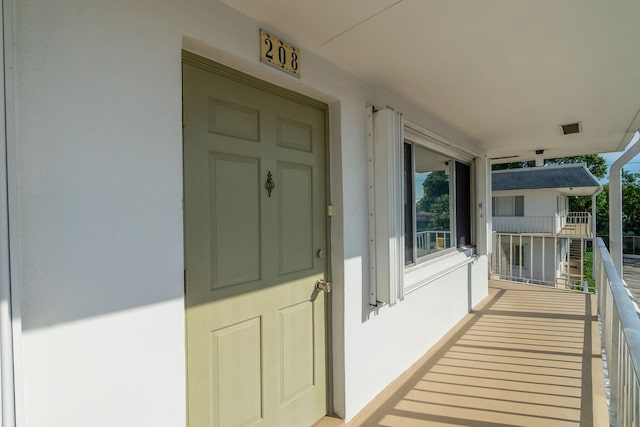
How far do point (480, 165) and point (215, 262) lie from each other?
436 centimetres

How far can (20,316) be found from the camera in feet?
2.83

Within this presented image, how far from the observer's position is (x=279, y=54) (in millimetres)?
1627

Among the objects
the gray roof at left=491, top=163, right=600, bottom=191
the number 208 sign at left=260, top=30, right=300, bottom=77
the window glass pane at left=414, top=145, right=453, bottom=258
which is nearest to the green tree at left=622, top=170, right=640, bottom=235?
the gray roof at left=491, top=163, right=600, bottom=191

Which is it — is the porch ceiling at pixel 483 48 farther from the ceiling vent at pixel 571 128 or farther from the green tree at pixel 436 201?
the green tree at pixel 436 201

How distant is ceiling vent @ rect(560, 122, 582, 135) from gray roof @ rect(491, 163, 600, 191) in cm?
947

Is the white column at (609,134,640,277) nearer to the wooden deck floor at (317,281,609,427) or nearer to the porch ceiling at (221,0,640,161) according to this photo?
the wooden deck floor at (317,281,609,427)

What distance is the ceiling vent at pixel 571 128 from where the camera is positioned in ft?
11.5

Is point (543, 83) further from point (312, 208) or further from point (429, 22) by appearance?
point (312, 208)

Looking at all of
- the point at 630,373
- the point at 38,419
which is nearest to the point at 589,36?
the point at 630,373

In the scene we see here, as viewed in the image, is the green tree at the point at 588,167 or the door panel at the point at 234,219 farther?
the green tree at the point at 588,167

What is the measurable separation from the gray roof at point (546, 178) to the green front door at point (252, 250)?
12878mm

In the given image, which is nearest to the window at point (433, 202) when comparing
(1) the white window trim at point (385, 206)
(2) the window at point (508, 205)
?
(1) the white window trim at point (385, 206)

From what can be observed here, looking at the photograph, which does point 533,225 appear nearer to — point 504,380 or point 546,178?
point 546,178

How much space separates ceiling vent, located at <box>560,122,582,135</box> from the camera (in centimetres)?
351
